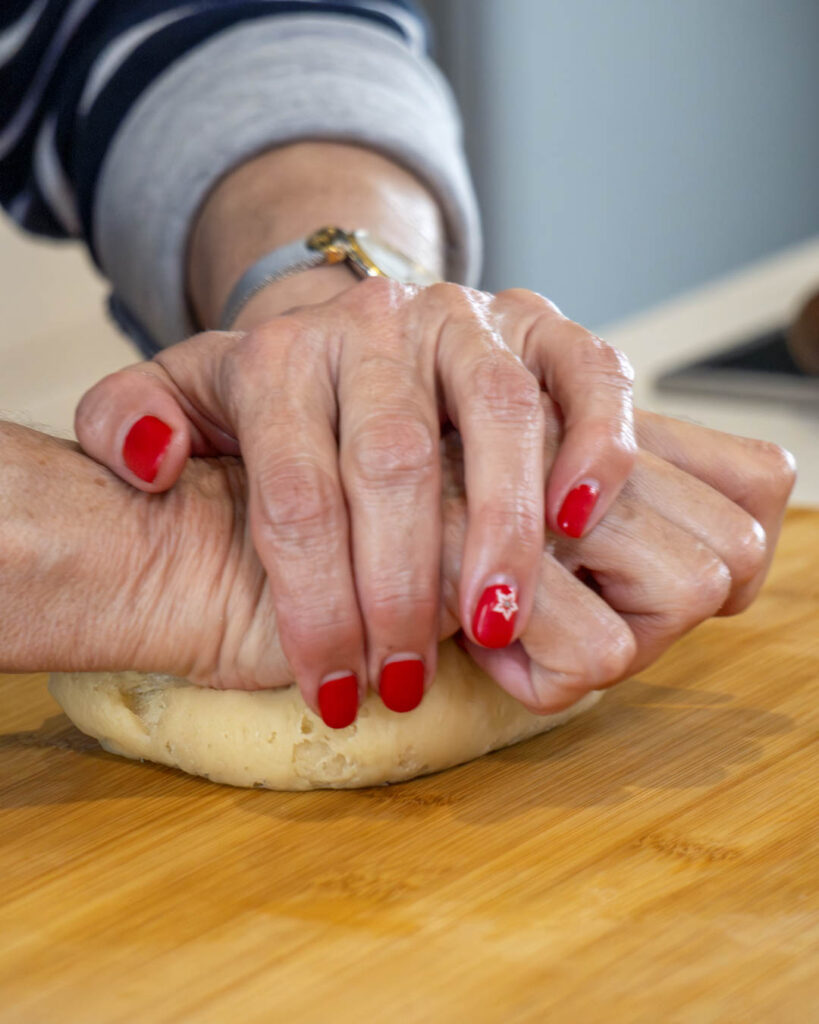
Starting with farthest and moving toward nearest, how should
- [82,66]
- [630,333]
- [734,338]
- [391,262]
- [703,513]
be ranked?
[630,333] < [734,338] < [82,66] < [391,262] < [703,513]

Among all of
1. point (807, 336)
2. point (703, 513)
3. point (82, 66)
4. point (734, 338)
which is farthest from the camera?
point (734, 338)

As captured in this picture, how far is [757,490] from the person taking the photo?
0.74m

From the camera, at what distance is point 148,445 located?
0.66 metres

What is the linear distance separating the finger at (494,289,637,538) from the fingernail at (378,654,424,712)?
99 mm

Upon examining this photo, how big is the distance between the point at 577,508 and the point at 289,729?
201 mm

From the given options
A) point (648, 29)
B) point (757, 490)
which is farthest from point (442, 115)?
point (648, 29)

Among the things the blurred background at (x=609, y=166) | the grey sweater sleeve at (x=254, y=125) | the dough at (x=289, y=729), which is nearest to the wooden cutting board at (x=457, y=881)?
the dough at (x=289, y=729)

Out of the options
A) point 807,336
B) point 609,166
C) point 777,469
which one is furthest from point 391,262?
point 609,166

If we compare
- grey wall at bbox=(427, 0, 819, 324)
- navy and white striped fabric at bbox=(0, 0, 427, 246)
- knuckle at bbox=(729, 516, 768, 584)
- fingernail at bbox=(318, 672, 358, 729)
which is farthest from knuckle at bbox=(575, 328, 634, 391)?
grey wall at bbox=(427, 0, 819, 324)

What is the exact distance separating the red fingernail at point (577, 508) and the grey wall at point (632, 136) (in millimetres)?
2696

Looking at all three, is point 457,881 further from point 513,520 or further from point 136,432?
point 136,432

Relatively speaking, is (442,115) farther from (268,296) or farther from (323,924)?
(323,924)

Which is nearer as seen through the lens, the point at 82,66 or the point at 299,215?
the point at 299,215

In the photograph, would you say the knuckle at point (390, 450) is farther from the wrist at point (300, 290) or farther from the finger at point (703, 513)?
the wrist at point (300, 290)
